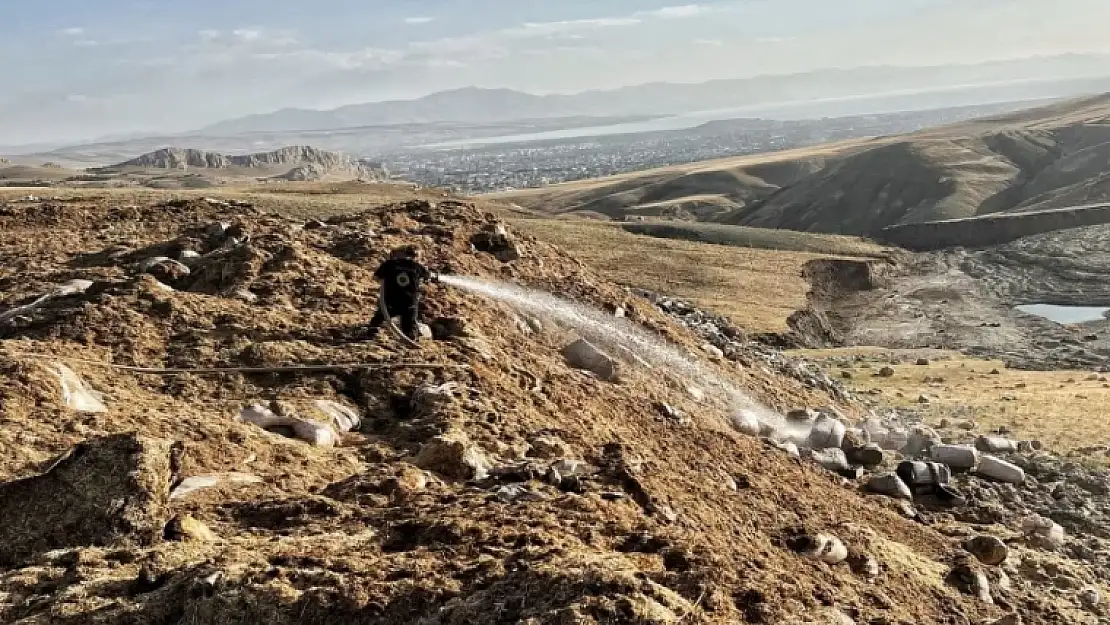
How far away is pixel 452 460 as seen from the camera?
7.83 meters

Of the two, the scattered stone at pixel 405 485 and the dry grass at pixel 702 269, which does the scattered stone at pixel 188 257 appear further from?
the dry grass at pixel 702 269

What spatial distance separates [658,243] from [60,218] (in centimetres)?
3325

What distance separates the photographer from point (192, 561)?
5531 millimetres

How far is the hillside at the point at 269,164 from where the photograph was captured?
472ft

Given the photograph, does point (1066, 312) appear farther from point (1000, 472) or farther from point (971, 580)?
point (971, 580)

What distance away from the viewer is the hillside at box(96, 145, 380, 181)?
143875 millimetres

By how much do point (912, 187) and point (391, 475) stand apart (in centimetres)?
8684

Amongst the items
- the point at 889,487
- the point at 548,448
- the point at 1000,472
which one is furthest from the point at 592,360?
the point at 1000,472

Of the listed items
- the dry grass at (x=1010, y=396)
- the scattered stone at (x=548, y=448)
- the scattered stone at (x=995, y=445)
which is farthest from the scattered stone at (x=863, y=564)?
the dry grass at (x=1010, y=396)

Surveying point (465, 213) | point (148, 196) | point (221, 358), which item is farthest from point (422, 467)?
point (148, 196)

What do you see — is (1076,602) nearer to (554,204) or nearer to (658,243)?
(658,243)

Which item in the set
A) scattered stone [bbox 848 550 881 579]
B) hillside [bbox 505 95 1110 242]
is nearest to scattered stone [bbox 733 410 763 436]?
scattered stone [bbox 848 550 881 579]

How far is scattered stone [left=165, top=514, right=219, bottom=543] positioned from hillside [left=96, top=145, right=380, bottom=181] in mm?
129452

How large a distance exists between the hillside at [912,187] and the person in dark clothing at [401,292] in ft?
218
